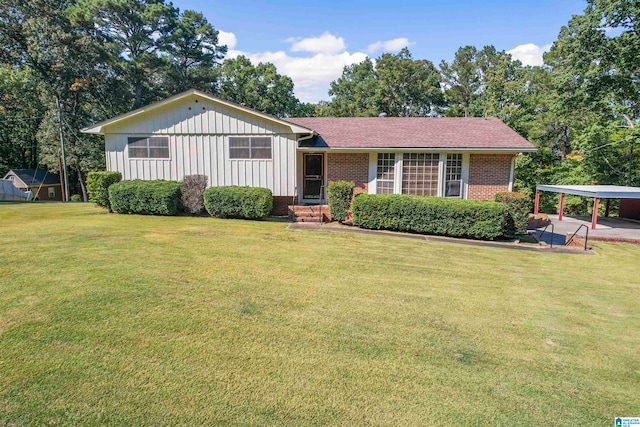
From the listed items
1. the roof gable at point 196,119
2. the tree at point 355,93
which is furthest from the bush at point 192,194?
the tree at point 355,93

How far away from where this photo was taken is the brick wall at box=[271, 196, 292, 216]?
44.8 ft

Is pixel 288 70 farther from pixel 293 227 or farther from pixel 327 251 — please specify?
pixel 327 251

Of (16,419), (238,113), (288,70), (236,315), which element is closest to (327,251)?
(236,315)

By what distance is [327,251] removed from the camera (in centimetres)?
828

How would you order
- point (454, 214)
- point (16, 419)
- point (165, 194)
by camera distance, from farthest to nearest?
point (165, 194), point (454, 214), point (16, 419)

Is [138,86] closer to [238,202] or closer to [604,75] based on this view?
[238,202]

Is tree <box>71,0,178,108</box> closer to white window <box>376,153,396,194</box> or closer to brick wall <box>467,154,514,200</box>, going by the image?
white window <box>376,153,396,194</box>

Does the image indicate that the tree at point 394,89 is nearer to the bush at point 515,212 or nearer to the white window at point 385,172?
the white window at point 385,172

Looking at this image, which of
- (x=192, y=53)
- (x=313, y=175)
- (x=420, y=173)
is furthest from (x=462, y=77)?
(x=313, y=175)

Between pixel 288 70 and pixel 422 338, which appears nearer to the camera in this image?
pixel 422 338

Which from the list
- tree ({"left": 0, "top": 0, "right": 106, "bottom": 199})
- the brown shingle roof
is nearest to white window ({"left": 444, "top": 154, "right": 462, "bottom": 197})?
the brown shingle roof

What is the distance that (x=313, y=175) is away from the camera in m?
14.8

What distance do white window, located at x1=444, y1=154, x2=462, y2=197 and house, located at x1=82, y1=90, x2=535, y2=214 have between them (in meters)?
0.04

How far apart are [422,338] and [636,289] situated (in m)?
5.82
